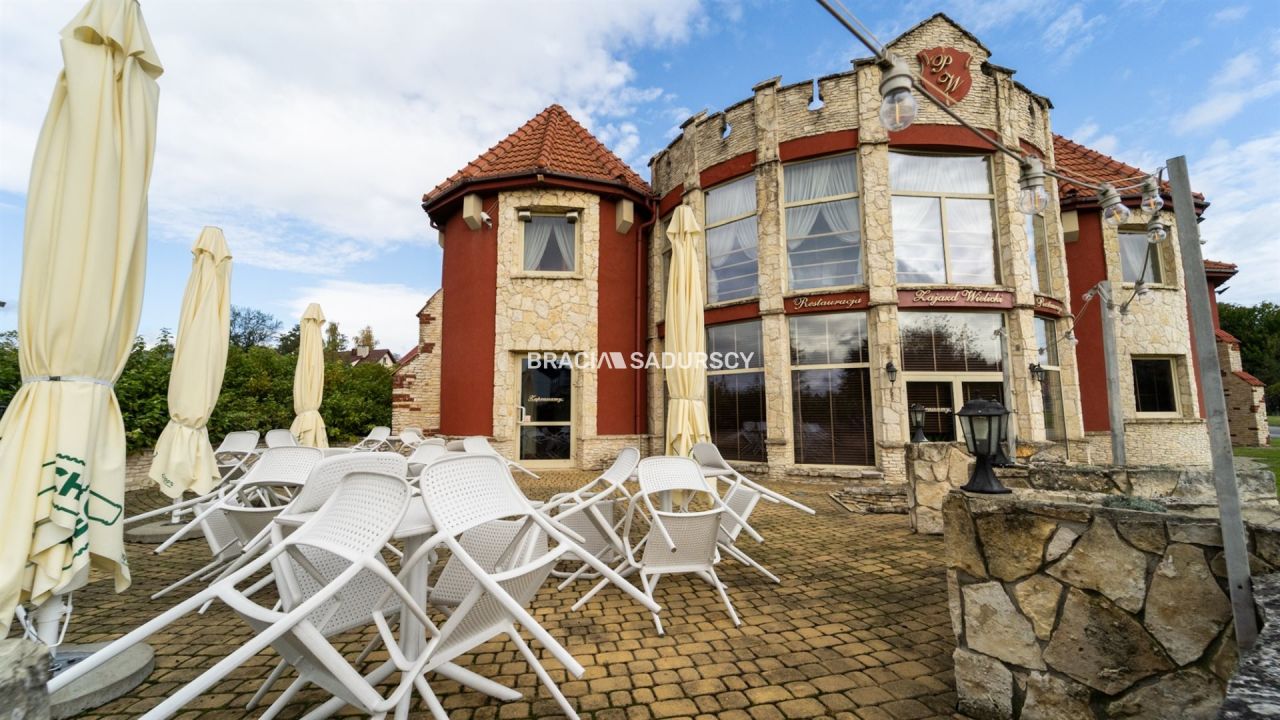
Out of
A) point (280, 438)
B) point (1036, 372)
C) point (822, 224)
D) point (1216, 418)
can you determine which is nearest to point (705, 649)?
point (1216, 418)

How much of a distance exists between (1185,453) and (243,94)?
18.4m

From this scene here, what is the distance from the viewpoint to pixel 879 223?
914 centimetres

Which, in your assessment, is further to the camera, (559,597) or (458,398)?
(458,398)

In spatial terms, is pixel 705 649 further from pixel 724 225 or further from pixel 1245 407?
pixel 1245 407

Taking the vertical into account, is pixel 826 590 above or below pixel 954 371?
below

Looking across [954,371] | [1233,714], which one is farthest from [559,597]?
[954,371]

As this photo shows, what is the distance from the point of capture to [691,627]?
10.0ft

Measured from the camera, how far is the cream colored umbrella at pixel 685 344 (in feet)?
17.6

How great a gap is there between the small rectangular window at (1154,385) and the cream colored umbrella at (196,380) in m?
16.5

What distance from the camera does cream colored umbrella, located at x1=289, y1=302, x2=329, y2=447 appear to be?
7.51 metres

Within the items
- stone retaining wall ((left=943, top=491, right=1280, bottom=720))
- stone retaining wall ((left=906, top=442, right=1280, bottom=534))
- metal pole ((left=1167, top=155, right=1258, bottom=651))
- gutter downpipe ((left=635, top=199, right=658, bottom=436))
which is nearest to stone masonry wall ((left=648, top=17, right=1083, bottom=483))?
gutter downpipe ((left=635, top=199, right=658, bottom=436))

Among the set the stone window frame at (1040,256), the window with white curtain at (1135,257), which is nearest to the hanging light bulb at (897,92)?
the stone window frame at (1040,256)

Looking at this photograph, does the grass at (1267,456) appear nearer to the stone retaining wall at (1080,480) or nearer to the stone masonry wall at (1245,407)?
the stone masonry wall at (1245,407)

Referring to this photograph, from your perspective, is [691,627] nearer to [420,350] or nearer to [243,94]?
[243,94]
